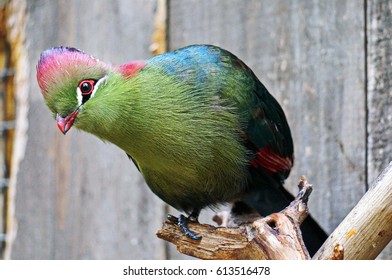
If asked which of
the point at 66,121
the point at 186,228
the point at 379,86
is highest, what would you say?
the point at 379,86

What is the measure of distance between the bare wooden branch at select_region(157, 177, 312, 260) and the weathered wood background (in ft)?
1.47

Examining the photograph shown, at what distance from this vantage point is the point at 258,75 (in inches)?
84.0

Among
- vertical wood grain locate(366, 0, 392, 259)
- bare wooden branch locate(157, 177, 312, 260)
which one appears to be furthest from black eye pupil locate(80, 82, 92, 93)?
vertical wood grain locate(366, 0, 392, 259)

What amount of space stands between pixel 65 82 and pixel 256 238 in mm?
522

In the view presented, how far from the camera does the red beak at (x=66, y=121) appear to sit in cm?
162

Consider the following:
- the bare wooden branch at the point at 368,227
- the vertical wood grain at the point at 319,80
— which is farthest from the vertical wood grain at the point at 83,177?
the bare wooden branch at the point at 368,227

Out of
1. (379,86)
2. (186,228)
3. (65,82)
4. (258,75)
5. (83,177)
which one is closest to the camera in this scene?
(65,82)

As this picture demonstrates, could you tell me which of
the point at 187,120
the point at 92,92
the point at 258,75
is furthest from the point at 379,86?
the point at 92,92

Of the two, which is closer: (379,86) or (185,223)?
(185,223)

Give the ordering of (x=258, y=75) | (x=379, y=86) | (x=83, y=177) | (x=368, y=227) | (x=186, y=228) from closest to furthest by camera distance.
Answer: (x=368, y=227) → (x=186, y=228) → (x=379, y=86) → (x=258, y=75) → (x=83, y=177)

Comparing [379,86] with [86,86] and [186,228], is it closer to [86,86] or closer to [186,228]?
[186,228]

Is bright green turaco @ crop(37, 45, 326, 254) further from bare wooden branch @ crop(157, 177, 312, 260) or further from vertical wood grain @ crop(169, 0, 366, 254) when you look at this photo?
vertical wood grain @ crop(169, 0, 366, 254)
